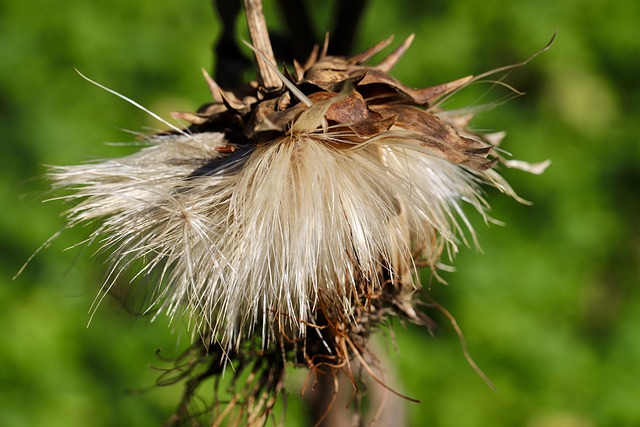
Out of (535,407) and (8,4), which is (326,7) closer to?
(8,4)

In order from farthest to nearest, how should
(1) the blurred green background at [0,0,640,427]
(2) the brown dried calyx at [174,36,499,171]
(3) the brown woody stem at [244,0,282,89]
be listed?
(1) the blurred green background at [0,0,640,427] → (3) the brown woody stem at [244,0,282,89] → (2) the brown dried calyx at [174,36,499,171]

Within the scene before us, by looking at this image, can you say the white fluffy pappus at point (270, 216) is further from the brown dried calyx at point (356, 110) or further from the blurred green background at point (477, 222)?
the blurred green background at point (477, 222)

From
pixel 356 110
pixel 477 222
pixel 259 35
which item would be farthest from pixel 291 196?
pixel 477 222

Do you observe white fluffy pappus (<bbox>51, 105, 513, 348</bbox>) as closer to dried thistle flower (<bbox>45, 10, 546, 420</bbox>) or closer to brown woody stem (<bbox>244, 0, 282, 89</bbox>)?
dried thistle flower (<bbox>45, 10, 546, 420</bbox>)

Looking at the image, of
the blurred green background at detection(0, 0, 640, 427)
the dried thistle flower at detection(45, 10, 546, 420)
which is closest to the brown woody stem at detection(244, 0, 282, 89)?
the dried thistle flower at detection(45, 10, 546, 420)

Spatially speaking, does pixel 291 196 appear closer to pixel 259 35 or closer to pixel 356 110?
pixel 356 110

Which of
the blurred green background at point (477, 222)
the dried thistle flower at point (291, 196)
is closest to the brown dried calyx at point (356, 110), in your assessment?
the dried thistle flower at point (291, 196)
